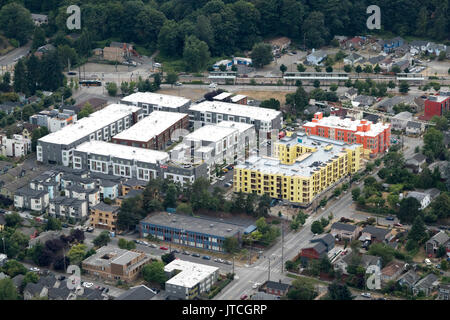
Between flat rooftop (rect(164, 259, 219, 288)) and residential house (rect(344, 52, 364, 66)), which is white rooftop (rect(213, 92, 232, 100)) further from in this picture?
flat rooftop (rect(164, 259, 219, 288))

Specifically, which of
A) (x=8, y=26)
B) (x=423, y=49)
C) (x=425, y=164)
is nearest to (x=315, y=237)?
(x=425, y=164)

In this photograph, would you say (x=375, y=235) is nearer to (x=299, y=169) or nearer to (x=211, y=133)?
(x=299, y=169)

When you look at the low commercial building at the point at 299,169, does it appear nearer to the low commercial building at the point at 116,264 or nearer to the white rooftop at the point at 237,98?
the low commercial building at the point at 116,264

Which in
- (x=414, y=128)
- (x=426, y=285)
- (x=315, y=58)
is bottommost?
(x=426, y=285)

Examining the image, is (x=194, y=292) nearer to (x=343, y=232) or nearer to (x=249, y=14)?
(x=343, y=232)

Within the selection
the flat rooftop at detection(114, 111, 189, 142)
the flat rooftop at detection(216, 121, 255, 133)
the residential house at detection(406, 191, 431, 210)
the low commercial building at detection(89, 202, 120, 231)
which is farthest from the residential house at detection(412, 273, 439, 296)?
the flat rooftop at detection(114, 111, 189, 142)

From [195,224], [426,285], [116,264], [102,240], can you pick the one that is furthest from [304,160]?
[116,264]

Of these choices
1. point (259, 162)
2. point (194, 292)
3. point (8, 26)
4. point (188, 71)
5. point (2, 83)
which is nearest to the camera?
point (194, 292)
